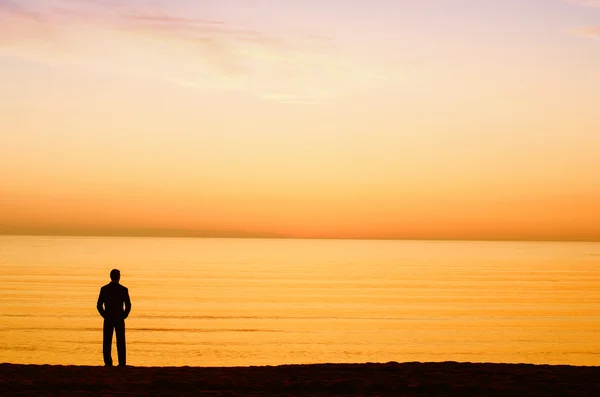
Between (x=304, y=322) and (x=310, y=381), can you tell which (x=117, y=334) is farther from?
(x=304, y=322)

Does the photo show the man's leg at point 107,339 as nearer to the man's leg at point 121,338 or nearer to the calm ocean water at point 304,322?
the man's leg at point 121,338

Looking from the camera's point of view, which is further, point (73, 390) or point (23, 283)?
point (23, 283)

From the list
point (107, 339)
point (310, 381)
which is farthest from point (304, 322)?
point (310, 381)

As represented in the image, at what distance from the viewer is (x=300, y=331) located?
124ft

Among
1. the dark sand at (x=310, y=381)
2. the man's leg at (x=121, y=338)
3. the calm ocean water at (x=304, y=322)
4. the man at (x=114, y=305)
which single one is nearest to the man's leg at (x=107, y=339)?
the man at (x=114, y=305)

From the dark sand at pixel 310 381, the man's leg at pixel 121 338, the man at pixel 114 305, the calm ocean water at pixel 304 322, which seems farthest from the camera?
the calm ocean water at pixel 304 322

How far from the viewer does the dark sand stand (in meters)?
12.2

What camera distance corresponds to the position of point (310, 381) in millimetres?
13070

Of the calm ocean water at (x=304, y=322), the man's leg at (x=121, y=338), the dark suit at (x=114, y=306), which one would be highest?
the calm ocean water at (x=304, y=322)

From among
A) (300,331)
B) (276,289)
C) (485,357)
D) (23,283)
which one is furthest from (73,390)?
(23,283)

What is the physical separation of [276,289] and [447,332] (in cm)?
2896

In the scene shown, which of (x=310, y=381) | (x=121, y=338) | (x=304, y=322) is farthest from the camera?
(x=304, y=322)

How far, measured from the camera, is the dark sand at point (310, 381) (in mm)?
12172

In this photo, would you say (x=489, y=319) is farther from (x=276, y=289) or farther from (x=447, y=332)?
(x=276, y=289)
